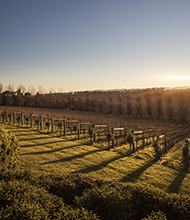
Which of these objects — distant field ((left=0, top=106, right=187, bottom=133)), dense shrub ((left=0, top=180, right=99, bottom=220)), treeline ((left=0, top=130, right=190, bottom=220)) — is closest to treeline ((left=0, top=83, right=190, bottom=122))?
distant field ((left=0, top=106, right=187, bottom=133))

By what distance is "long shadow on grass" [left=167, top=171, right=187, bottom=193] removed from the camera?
26.3ft

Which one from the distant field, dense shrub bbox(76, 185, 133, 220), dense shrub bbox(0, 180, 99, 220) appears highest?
dense shrub bbox(0, 180, 99, 220)

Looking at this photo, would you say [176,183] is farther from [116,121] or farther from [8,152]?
[116,121]

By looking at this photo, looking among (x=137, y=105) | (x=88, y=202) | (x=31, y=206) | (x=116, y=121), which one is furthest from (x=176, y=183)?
(x=137, y=105)

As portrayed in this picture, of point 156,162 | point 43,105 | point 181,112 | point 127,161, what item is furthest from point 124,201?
point 43,105

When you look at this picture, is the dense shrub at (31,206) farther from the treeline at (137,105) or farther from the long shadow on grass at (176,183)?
the treeline at (137,105)

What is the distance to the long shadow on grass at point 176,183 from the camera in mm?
8002

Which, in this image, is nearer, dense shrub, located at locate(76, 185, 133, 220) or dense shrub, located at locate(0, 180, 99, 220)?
dense shrub, located at locate(0, 180, 99, 220)

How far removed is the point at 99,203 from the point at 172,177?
23.0 ft

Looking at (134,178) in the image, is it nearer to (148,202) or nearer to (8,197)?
(148,202)

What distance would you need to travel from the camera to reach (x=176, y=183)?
8.91 m

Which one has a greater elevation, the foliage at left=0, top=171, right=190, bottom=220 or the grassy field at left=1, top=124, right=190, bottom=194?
the foliage at left=0, top=171, right=190, bottom=220

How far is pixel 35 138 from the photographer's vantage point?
15094 mm

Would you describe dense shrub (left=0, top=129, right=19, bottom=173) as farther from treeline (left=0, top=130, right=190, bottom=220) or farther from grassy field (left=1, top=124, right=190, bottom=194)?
grassy field (left=1, top=124, right=190, bottom=194)
